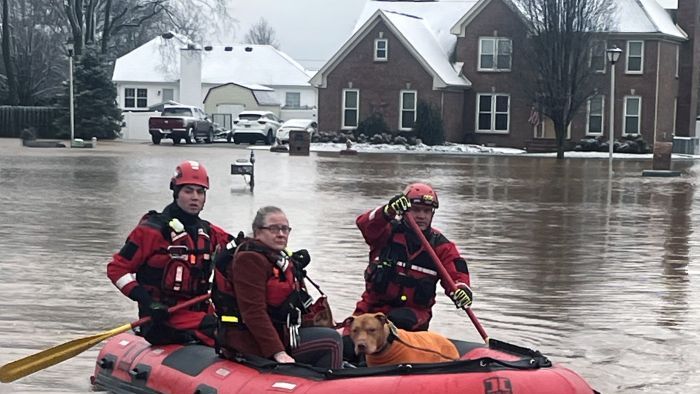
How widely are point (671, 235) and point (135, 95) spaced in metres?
56.1

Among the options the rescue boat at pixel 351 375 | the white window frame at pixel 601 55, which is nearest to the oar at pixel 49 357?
the rescue boat at pixel 351 375

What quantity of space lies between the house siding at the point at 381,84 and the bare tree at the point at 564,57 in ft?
20.6

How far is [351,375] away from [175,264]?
1817 millimetres

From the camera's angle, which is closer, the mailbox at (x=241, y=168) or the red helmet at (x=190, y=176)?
the red helmet at (x=190, y=176)

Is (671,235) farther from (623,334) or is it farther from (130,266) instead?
(130,266)

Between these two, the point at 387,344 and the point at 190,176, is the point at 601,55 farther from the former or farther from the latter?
the point at 387,344

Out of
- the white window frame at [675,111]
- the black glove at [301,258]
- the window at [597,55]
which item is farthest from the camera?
the white window frame at [675,111]

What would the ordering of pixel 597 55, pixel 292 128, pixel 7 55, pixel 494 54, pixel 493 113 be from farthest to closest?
pixel 7 55
pixel 493 113
pixel 494 54
pixel 292 128
pixel 597 55

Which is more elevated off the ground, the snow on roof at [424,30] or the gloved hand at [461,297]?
the snow on roof at [424,30]

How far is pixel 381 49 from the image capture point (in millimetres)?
55781

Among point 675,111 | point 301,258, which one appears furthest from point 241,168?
point 675,111

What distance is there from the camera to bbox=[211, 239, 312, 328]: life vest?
699 centimetres

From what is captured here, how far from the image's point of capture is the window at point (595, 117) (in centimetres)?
5412

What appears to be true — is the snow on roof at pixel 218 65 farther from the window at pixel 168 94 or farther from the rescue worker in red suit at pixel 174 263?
the rescue worker in red suit at pixel 174 263
